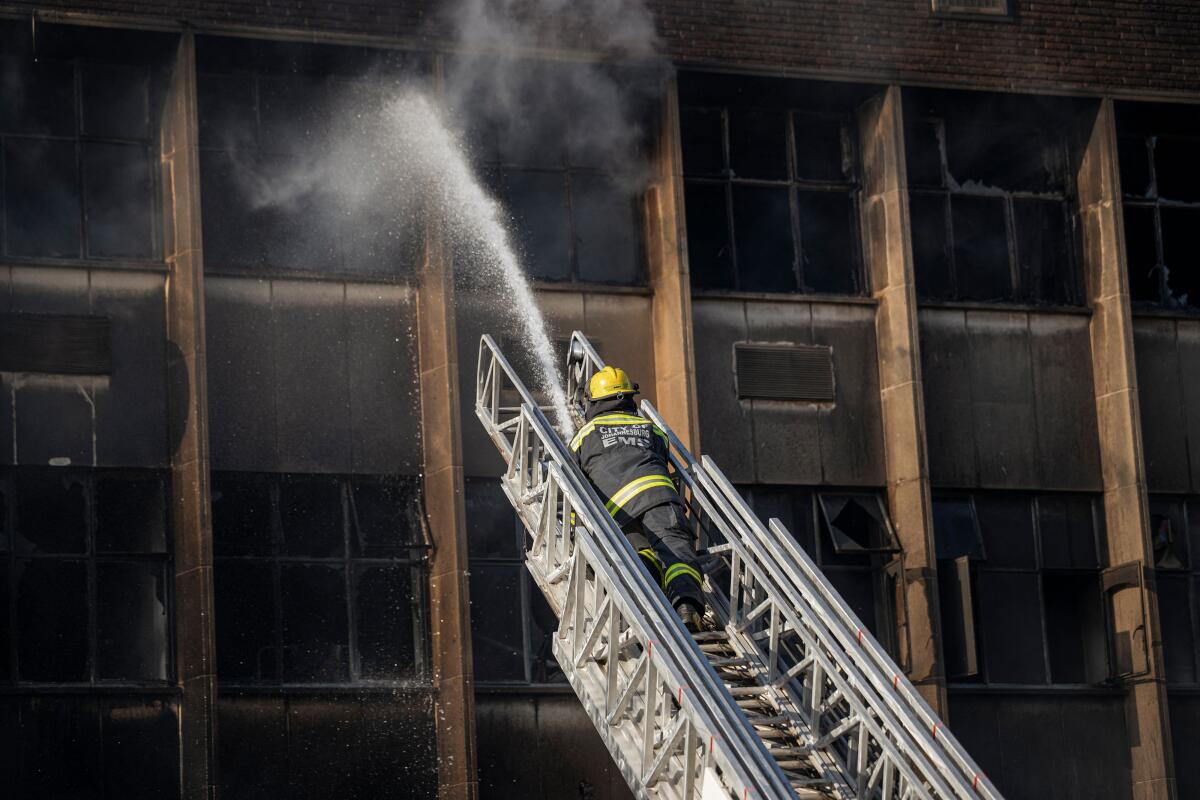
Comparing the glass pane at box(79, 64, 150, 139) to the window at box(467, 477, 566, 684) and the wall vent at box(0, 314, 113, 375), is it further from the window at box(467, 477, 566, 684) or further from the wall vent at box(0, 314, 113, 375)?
the window at box(467, 477, 566, 684)

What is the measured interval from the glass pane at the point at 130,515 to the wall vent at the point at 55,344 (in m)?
1.04

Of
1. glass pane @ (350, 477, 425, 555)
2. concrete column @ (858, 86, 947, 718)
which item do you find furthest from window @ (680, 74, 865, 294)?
glass pane @ (350, 477, 425, 555)

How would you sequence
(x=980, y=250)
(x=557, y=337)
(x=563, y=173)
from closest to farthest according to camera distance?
(x=557, y=337)
(x=563, y=173)
(x=980, y=250)

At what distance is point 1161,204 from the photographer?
24.4 m

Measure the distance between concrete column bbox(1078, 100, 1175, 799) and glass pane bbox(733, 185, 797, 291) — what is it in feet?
11.4

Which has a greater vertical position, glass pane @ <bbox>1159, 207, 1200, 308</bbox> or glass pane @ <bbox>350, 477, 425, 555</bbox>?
glass pane @ <bbox>1159, 207, 1200, 308</bbox>

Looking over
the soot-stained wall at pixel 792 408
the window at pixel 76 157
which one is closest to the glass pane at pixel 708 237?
the soot-stained wall at pixel 792 408

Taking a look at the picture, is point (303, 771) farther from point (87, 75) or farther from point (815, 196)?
point (815, 196)

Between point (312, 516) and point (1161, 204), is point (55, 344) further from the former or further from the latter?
point (1161, 204)

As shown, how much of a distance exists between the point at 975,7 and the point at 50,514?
10946mm

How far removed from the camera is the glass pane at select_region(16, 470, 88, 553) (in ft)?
62.0

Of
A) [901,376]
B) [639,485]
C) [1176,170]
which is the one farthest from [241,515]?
[1176,170]

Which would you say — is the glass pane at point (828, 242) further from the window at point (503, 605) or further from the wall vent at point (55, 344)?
the wall vent at point (55, 344)

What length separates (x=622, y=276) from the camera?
21.9 meters
